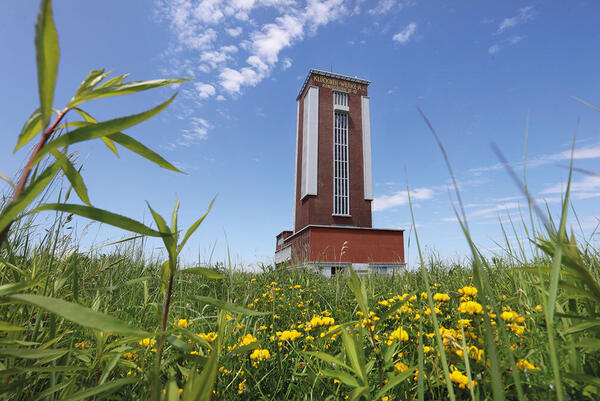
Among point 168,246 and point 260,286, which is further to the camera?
point 260,286

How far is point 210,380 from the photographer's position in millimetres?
628

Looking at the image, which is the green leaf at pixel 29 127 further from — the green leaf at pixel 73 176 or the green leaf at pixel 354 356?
the green leaf at pixel 354 356

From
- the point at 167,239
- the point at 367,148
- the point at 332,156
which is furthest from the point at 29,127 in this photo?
the point at 367,148

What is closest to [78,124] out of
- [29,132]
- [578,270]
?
[29,132]

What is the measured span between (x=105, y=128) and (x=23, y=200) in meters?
0.20

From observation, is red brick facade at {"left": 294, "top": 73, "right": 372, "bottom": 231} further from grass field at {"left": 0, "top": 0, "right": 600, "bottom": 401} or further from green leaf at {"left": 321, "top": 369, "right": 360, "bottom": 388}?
green leaf at {"left": 321, "top": 369, "right": 360, "bottom": 388}

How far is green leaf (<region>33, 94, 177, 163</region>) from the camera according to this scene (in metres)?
0.59

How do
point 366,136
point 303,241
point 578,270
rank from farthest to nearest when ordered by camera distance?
point 366,136 < point 303,241 < point 578,270

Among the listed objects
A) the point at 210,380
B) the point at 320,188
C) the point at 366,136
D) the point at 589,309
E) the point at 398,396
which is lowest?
the point at 398,396

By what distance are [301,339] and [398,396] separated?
908 millimetres

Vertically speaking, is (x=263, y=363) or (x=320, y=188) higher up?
(x=320, y=188)

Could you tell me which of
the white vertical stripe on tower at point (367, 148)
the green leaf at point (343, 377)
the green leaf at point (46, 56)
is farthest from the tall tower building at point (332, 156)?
the green leaf at point (46, 56)

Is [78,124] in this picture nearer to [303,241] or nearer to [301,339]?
[301,339]

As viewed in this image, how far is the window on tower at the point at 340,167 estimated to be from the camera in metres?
21.1
